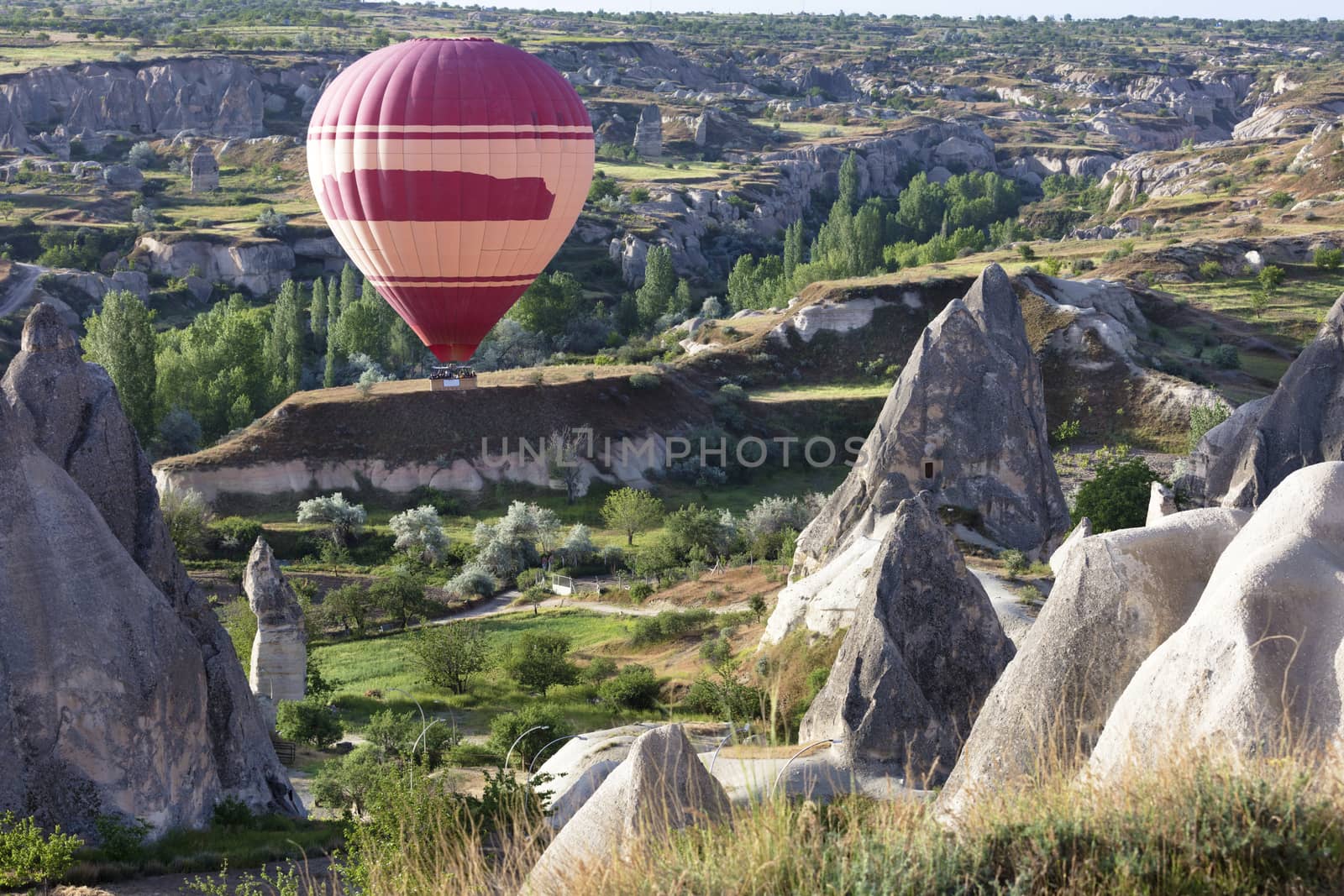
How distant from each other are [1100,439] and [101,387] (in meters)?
43.9

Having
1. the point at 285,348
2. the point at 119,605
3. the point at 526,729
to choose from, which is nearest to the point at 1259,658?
the point at 119,605

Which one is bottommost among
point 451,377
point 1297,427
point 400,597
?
point 400,597

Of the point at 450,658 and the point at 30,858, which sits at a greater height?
the point at 30,858

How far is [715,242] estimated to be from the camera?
115 meters

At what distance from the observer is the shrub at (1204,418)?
50.3m

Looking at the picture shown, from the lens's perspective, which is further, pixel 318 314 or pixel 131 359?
pixel 318 314

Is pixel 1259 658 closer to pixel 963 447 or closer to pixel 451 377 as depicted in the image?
pixel 963 447

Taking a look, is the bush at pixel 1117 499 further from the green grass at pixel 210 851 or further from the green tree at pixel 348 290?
the green tree at pixel 348 290

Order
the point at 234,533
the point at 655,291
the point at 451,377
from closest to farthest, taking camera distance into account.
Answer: the point at 451,377, the point at 234,533, the point at 655,291

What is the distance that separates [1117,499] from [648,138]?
11399 cm

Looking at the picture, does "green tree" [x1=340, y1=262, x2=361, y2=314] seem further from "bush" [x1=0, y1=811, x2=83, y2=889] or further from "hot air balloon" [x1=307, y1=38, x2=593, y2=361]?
"bush" [x1=0, y1=811, x2=83, y2=889]

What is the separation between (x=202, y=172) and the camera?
116 meters

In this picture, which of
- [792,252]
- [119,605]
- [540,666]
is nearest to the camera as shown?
[119,605]

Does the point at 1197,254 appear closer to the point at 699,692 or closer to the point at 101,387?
the point at 699,692
